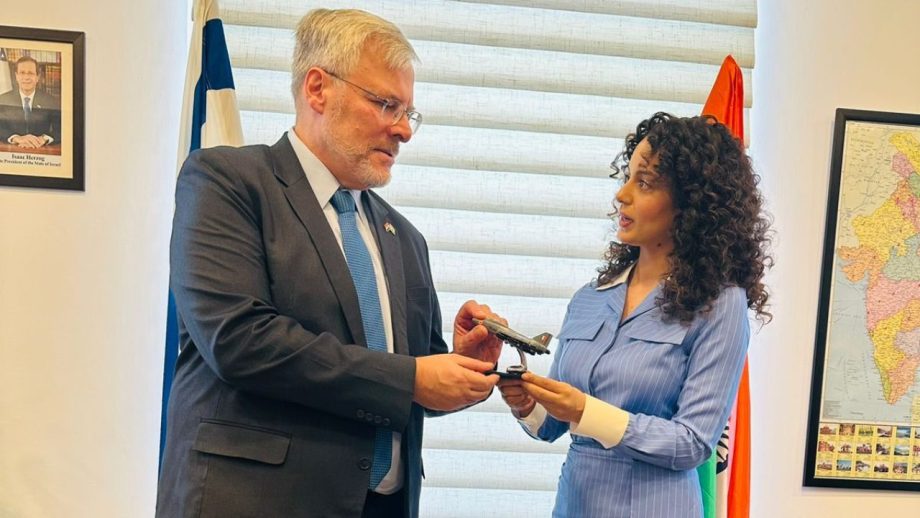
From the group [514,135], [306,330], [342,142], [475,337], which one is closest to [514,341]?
[475,337]

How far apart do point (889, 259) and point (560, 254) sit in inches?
40.9

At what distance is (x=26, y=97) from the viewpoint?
2.02 metres

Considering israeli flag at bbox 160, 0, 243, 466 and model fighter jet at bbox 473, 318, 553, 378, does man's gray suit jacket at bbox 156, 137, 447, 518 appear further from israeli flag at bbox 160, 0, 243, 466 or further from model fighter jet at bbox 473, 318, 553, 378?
israeli flag at bbox 160, 0, 243, 466

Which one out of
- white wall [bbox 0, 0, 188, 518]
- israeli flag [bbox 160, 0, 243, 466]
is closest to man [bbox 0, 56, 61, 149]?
white wall [bbox 0, 0, 188, 518]

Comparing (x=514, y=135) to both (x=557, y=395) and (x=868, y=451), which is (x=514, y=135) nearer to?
(x=557, y=395)

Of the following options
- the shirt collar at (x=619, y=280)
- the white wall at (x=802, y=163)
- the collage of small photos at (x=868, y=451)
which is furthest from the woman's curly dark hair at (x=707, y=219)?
the collage of small photos at (x=868, y=451)

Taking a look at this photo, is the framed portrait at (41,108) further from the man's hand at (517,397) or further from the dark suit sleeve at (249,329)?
the man's hand at (517,397)

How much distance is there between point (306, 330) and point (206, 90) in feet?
3.50

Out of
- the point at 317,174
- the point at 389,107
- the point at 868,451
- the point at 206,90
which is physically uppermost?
the point at 206,90

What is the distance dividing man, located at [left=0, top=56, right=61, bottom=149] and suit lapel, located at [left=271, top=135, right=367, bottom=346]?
1.14m

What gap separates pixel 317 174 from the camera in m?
1.31

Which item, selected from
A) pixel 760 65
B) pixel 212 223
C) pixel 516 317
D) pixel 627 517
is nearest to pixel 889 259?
pixel 760 65

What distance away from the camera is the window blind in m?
2.22

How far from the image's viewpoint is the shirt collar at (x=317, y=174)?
1.30 m
